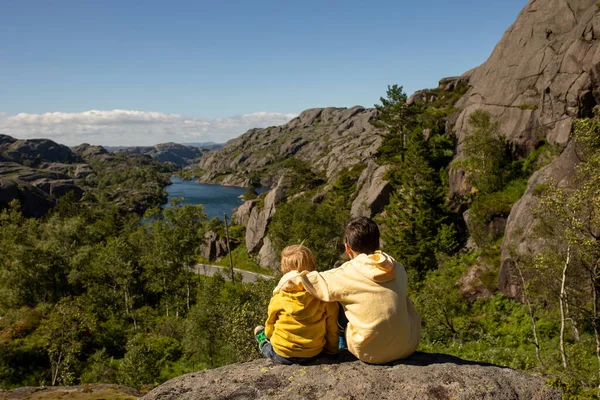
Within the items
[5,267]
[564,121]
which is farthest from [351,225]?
[5,267]

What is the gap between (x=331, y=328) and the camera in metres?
6.42

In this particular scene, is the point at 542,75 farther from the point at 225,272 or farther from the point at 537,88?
the point at 225,272

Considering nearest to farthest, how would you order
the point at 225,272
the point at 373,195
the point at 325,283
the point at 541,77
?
the point at 325,283 < the point at 541,77 < the point at 373,195 < the point at 225,272

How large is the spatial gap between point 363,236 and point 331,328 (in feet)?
5.66

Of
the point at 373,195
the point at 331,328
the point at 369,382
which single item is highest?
the point at 331,328

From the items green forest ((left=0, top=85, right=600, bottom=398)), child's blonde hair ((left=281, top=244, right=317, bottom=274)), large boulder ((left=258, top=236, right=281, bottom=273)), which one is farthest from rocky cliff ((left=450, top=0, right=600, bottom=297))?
large boulder ((left=258, top=236, right=281, bottom=273))

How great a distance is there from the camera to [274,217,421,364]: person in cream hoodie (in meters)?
5.76

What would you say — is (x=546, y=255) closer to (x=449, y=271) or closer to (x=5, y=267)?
(x=449, y=271)

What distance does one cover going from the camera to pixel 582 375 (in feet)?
50.3

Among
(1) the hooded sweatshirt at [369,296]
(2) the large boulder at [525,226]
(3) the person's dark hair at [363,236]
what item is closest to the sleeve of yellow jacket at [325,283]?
(1) the hooded sweatshirt at [369,296]

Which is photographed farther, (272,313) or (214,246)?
(214,246)

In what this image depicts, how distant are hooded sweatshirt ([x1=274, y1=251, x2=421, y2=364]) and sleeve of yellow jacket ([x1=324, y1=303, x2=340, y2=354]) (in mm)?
329

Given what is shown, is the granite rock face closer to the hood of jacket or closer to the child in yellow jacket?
the hood of jacket

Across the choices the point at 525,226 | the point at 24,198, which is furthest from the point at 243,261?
the point at 24,198
